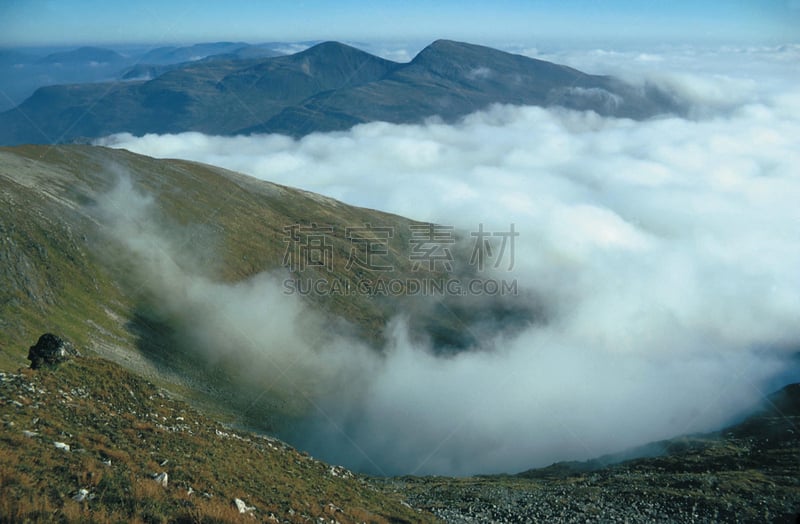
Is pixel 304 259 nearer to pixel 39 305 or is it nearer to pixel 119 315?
pixel 119 315

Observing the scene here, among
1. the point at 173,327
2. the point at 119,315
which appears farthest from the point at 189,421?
the point at 173,327

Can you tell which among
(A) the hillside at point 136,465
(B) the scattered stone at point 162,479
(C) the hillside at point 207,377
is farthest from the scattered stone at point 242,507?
(B) the scattered stone at point 162,479

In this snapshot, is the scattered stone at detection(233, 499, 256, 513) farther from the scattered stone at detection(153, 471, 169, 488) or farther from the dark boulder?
the dark boulder

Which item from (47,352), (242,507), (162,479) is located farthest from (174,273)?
Answer: (242,507)

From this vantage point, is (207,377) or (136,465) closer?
(136,465)

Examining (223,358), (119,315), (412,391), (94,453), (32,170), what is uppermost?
(32,170)

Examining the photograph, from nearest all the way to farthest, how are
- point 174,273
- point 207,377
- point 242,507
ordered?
point 242,507 → point 207,377 → point 174,273

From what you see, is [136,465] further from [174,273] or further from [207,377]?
[174,273]

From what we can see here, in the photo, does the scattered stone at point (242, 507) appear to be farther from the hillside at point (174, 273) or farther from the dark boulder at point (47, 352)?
the hillside at point (174, 273)

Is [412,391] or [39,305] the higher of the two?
[39,305]
